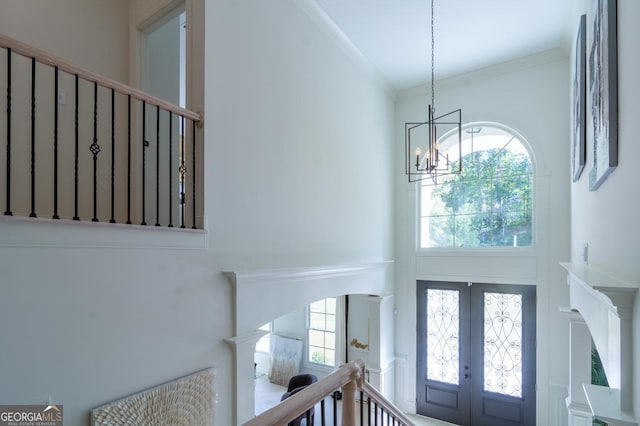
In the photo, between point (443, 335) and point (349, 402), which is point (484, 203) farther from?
point (349, 402)

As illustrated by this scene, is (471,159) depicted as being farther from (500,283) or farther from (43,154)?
(43,154)

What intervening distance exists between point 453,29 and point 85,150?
4542mm

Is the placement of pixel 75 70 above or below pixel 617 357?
above

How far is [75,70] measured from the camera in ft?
7.05

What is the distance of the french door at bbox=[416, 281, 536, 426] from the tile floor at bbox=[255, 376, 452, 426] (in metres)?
0.14

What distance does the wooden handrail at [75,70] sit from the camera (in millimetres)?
1872

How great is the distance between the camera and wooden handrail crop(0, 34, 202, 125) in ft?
6.14

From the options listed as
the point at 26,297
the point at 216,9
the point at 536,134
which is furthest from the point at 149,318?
the point at 536,134

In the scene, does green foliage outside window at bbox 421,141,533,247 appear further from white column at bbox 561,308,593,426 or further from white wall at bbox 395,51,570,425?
white column at bbox 561,308,593,426

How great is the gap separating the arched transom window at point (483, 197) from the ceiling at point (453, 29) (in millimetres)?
1196

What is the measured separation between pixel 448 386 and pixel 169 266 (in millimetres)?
5243

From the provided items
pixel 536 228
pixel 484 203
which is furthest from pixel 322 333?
pixel 536 228

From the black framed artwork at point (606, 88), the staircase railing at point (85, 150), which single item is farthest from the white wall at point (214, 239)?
the black framed artwork at point (606, 88)

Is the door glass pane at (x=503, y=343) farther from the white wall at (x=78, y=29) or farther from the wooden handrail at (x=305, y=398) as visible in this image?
the white wall at (x=78, y=29)
